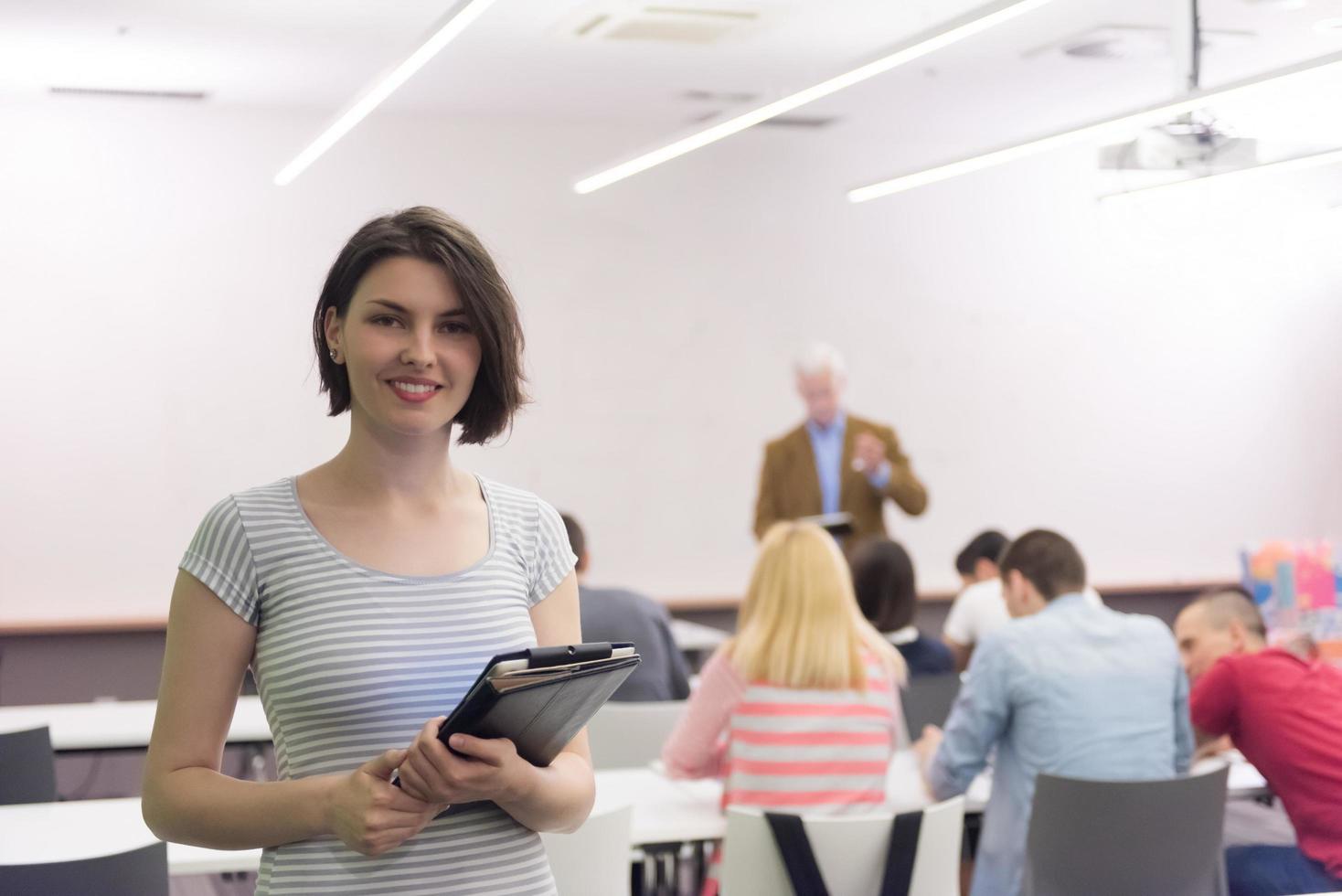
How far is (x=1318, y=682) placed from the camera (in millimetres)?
3281

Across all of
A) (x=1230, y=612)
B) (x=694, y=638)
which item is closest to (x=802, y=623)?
(x=1230, y=612)

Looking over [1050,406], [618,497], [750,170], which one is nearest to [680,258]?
[750,170]

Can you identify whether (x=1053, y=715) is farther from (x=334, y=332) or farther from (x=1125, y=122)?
(x=334, y=332)

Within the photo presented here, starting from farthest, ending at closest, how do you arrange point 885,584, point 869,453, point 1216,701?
point 869,453
point 885,584
point 1216,701

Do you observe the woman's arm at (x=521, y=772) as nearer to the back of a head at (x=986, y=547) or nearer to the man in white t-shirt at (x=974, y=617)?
the man in white t-shirt at (x=974, y=617)

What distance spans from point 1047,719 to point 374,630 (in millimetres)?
2271

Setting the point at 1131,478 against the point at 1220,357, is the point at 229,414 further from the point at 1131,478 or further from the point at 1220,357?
the point at 1220,357

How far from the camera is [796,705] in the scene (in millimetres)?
3246

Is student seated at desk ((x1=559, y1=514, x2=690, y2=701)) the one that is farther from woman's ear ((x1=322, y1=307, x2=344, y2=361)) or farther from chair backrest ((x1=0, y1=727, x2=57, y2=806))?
woman's ear ((x1=322, y1=307, x2=344, y2=361))

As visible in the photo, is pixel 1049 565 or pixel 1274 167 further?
pixel 1274 167

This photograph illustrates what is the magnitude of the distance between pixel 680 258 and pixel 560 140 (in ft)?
2.80

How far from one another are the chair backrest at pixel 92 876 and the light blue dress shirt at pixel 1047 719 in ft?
5.94

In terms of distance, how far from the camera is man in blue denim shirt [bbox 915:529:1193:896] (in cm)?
331

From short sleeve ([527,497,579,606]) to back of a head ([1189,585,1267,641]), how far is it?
2.80 meters
